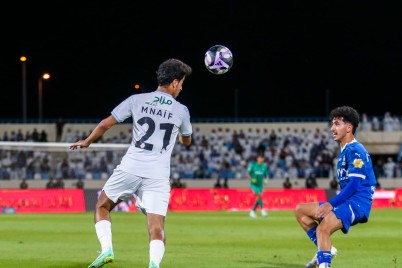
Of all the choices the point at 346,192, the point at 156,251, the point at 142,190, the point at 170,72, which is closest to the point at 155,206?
the point at 142,190

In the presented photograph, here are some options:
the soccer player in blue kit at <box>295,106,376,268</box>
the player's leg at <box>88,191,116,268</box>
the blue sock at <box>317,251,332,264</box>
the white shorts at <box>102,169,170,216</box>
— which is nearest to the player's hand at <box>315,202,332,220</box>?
the soccer player in blue kit at <box>295,106,376,268</box>

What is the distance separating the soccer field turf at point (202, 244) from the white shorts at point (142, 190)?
97.3 inches

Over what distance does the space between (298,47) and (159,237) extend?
56371mm

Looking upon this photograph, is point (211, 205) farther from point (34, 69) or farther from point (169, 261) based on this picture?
point (34, 69)

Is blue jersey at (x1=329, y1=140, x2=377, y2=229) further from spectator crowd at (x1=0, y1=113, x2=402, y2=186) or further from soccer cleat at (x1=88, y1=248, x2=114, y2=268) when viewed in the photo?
spectator crowd at (x1=0, y1=113, x2=402, y2=186)

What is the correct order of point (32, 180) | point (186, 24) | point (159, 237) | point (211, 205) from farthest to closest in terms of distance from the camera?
point (186, 24), point (32, 180), point (211, 205), point (159, 237)

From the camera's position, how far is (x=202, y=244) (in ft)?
56.7

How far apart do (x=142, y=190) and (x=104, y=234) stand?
0.70m

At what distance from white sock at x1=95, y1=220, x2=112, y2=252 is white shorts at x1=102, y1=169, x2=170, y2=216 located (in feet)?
1.02

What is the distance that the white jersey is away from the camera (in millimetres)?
10055

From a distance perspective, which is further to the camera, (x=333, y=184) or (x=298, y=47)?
(x=298, y=47)

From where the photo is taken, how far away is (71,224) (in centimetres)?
2470

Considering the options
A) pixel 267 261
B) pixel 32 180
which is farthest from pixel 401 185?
pixel 267 261

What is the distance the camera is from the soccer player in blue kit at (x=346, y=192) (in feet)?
33.5
